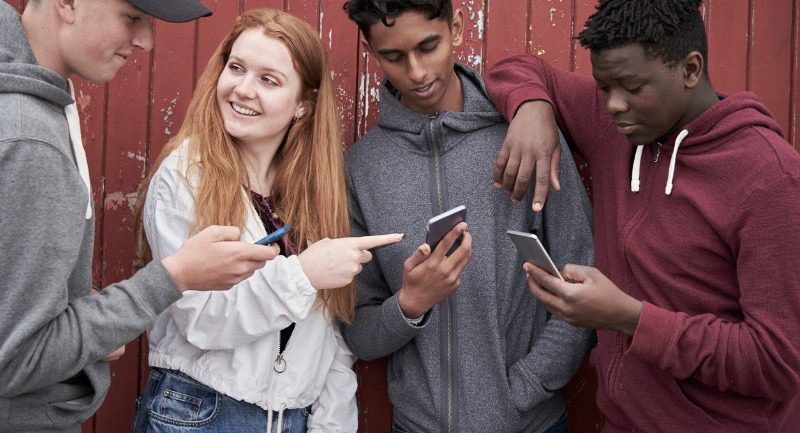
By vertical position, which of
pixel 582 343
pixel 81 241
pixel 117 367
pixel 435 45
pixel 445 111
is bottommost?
pixel 117 367

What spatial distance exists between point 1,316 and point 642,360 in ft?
5.03

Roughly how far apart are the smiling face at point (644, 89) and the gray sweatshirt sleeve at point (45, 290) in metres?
1.26

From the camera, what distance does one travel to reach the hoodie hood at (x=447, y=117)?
103 inches

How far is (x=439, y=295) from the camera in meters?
2.39

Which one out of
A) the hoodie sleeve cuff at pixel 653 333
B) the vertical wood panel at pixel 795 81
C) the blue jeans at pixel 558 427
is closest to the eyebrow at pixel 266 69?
the blue jeans at pixel 558 427

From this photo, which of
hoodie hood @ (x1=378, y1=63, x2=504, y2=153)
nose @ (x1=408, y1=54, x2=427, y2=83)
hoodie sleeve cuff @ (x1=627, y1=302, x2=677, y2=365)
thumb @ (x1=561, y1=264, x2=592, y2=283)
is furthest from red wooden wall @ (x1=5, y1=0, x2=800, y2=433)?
hoodie sleeve cuff @ (x1=627, y1=302, x2=677, y2=365)

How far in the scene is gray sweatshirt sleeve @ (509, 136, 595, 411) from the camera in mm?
2453

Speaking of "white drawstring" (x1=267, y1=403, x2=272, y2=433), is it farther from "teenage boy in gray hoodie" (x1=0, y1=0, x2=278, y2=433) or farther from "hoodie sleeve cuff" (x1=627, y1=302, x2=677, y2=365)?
"hoodie sleeve cuff" (x1=627, y1=302, x2=677, y2=365)

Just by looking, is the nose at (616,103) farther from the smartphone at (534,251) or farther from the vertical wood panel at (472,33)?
the vertical wood panel at (472,33)

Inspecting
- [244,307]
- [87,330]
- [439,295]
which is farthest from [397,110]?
[87,330]

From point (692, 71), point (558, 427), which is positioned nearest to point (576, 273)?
point (692, 71)

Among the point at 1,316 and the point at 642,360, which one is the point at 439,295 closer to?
the point at 642,360

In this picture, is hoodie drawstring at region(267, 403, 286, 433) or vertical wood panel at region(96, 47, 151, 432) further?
vertical wood panel at region(96, 47, 151, 432)

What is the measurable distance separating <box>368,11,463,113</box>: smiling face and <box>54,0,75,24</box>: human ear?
3.04ft
